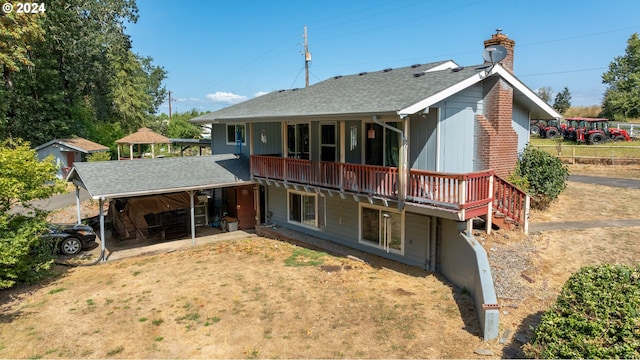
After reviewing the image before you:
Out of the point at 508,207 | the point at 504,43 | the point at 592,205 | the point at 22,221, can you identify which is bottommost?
the point at 592,205

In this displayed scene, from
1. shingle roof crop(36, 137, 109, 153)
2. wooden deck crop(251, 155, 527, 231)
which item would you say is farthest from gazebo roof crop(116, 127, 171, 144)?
wooden deck crop(251, 155, 527, 231)

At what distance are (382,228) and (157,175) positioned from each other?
9879 mm

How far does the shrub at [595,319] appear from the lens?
16.8 ft

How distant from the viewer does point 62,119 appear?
3497 centimetres

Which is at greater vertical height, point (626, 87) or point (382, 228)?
point (626, 87)

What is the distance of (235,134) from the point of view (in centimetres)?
2080

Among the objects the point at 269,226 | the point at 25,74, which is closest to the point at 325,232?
the point at 269,226

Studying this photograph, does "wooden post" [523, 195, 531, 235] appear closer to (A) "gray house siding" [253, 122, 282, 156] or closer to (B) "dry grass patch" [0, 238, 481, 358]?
(B) "dry grass patch" [0, 238, 481, 358]

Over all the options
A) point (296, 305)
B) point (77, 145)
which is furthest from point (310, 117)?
point (77, 145)

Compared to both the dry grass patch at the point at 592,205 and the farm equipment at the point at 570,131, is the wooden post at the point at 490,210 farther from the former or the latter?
the farm equipment at the point at 570,131

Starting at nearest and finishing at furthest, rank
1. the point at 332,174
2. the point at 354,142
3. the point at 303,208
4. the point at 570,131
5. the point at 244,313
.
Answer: the point at 244,313 < the point at 332,174 < the point at 354,142 < the point at 303,208 < the point at 570,131

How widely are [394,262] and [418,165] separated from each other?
3.50 metres

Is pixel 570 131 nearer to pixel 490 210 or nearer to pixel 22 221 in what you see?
pixel 490 210

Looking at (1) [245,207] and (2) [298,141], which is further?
(1) [245,207]
